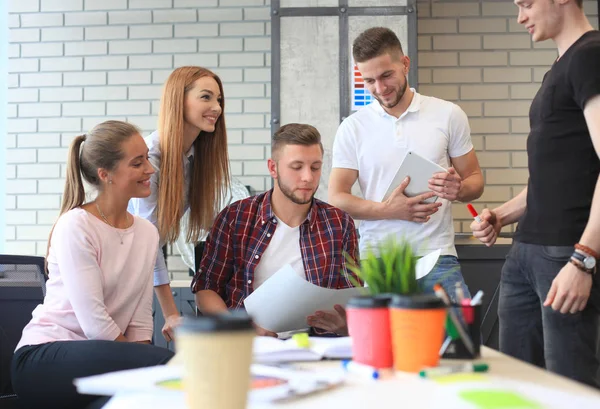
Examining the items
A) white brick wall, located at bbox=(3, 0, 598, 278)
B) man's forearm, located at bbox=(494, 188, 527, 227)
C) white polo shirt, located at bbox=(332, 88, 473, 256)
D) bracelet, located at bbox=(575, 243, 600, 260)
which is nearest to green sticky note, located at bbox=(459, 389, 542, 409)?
bracelet, located at bbox=(575, 243, 600, 260)

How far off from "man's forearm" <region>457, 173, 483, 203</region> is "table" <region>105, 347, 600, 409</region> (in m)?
1.49

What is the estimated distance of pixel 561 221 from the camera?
1.84 metres

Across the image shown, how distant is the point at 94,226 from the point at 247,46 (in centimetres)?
347

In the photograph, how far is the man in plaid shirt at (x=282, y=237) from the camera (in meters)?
2.29

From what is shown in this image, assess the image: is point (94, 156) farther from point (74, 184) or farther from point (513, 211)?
point (513, 211)

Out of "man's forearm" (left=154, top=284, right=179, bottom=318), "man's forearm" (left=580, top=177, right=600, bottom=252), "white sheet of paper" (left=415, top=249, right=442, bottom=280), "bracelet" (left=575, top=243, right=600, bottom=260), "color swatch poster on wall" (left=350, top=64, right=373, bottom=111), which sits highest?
"color swatch poster on wall" (left=350, top=64, right=373, bottom=111)

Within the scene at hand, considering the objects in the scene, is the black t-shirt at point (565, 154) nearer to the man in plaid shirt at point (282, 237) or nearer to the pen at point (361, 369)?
the man in plaid shirt at point (282, 237)

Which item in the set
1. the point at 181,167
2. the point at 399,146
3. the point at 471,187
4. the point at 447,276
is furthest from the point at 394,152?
the point at 181,167

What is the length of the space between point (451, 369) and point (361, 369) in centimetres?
14

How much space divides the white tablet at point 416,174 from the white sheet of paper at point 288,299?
2.16 ft

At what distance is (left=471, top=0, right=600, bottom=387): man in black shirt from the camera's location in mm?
1735

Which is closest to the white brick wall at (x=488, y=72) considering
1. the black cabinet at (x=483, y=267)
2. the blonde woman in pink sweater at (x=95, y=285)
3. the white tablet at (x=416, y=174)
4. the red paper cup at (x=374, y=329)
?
the black cabinet at (x=483, y=267)

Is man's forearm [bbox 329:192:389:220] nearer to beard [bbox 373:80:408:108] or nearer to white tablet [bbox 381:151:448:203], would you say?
white tablet [bbox 381:151:448:203]

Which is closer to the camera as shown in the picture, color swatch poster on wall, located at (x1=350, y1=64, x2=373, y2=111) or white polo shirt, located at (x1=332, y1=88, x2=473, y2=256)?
white polo shirt, located at (x1=332, y1=88, x2=473, y2=256)
